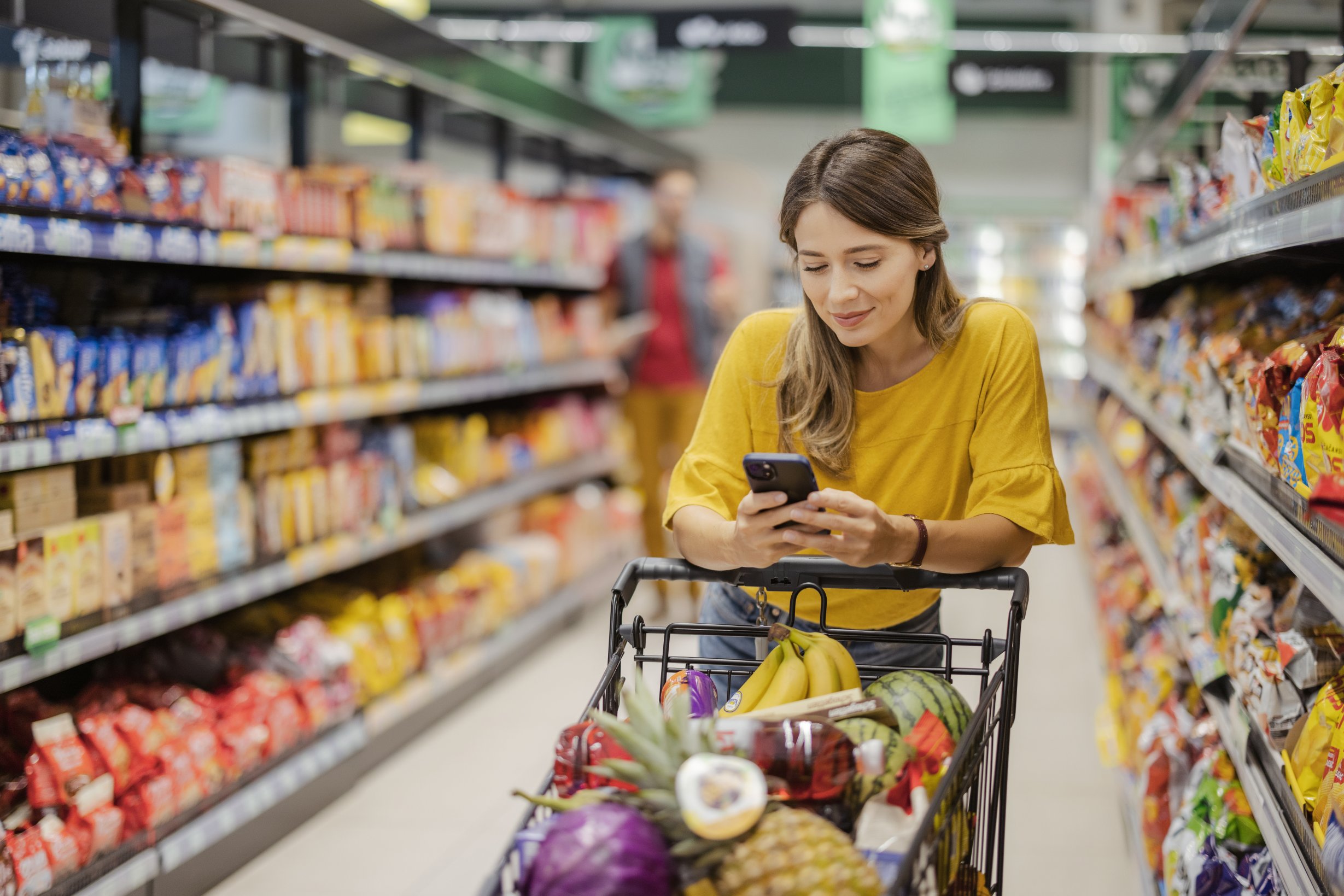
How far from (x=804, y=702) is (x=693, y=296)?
457 cm

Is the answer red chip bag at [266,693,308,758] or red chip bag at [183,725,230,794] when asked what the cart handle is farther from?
red chip bag at [266,693,308,758]

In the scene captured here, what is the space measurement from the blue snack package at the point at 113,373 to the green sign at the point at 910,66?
19.3 feet

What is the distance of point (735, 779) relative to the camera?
1.05 m

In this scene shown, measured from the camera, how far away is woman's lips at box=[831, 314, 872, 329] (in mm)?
1576

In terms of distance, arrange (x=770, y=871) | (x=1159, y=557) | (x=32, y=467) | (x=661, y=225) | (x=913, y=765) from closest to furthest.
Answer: (x=770, y=871) < (x=913, y=765) < (x=32, y=467) < (x=1159, y=557) < (x=661, y=225)

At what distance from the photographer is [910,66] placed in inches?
302

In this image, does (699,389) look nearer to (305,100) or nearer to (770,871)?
(305,100)

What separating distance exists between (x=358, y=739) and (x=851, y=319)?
2.48 m

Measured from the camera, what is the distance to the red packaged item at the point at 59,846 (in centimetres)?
227

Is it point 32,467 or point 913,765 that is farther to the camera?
point 32,467

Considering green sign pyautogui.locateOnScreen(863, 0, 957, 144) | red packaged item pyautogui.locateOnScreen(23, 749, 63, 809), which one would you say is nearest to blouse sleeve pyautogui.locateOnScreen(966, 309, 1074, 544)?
red packaged item pyautogui.locateOnScreen(23, 749, 63, 809)

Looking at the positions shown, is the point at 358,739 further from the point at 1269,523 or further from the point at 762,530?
the point at 1269,523

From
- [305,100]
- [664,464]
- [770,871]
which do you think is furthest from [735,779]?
[664,464]

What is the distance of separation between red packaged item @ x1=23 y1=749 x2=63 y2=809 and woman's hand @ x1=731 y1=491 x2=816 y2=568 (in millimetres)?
1606
